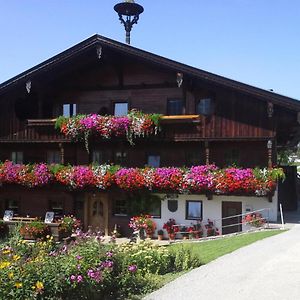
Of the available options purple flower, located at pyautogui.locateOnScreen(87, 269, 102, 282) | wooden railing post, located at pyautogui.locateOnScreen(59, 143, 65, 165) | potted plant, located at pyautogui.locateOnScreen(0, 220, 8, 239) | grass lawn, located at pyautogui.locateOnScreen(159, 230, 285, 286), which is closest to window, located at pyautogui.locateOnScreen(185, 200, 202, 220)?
grass lawn, located at pyautogui.locateOnScreen(159, 230, 285, 286)

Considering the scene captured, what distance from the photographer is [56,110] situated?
26.0m

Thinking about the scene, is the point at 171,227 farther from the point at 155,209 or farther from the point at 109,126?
the point at 109,126

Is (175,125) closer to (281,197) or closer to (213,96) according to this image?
(213,96)

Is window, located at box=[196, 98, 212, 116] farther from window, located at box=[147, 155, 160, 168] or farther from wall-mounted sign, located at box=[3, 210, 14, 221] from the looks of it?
wall-mounted sign, located at box=[3, 210, 14, 221]

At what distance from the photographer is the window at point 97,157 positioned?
25281mm

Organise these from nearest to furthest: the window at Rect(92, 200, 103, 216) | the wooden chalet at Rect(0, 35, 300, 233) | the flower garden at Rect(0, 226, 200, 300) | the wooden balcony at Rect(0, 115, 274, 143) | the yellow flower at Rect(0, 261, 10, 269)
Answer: the flower garden at Rect(0, 226, 200, 300)
the yellow flower at Rect(0, 261, 10, 269)
the wooden balcony at Rect(0, 115, 274, 143)
the wooden chalet at Rect(0, 35, 300, 233)
the window at Rect(92, 200, 103, 216)

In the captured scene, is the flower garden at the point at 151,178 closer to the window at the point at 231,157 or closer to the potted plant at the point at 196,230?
the window at the point at 231,157

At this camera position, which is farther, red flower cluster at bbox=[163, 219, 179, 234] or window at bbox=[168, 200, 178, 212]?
window at bbox=[168, 200, 178, 212]

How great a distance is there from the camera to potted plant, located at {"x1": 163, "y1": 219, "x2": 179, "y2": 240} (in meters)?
22.5

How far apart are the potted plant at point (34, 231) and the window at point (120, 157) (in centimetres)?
533

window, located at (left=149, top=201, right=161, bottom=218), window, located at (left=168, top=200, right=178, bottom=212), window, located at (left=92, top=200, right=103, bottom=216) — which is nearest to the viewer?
window, located at (left=168, top=200, right=178, bottom=212)

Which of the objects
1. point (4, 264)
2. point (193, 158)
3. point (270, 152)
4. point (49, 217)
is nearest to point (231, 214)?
point (193, 158)

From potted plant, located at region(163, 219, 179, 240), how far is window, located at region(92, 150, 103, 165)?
17.4 feet

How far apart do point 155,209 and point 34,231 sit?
20.4ft
